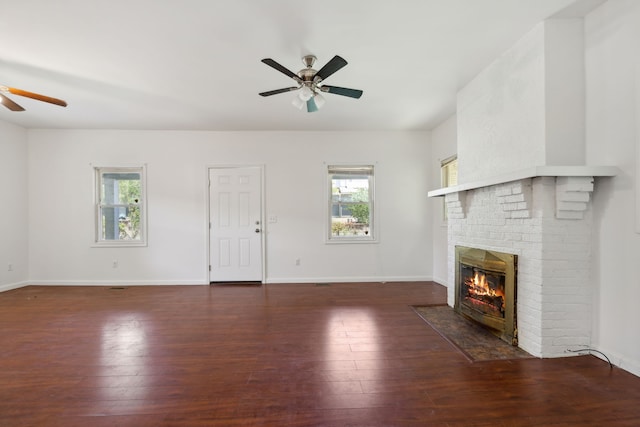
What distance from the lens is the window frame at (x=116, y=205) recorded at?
4891 millimetres

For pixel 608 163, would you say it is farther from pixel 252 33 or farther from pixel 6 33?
pixel 6 33

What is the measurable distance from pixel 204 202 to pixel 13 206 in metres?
3.01

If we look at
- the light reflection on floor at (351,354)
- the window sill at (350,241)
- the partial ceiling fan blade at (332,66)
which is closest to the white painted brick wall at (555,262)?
the light reflection on floor at (351,354)

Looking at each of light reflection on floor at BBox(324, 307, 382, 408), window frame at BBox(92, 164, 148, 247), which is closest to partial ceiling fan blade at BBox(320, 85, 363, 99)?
light reflection on floor at BBox(324, 307, 382, 408)

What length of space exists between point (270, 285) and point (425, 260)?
2758mm

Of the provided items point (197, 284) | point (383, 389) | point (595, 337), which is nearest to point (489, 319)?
point (595, 337)

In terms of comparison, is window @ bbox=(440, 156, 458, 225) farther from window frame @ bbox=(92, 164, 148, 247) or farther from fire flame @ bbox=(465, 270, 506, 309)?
window frame @ bbox=(92, 164, 148, 247)

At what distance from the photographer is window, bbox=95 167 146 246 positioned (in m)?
4.96

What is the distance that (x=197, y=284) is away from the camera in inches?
193

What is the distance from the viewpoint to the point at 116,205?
16.3 ft

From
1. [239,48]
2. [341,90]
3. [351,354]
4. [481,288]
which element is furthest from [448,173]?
[239,48]

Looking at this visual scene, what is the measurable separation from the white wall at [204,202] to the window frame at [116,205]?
0.27 feet

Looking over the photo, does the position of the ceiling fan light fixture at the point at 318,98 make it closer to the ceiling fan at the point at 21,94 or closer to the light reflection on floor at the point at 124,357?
the ceiling fan at the point at 21,94

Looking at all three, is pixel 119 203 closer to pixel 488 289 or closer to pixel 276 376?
pixel 276 376
